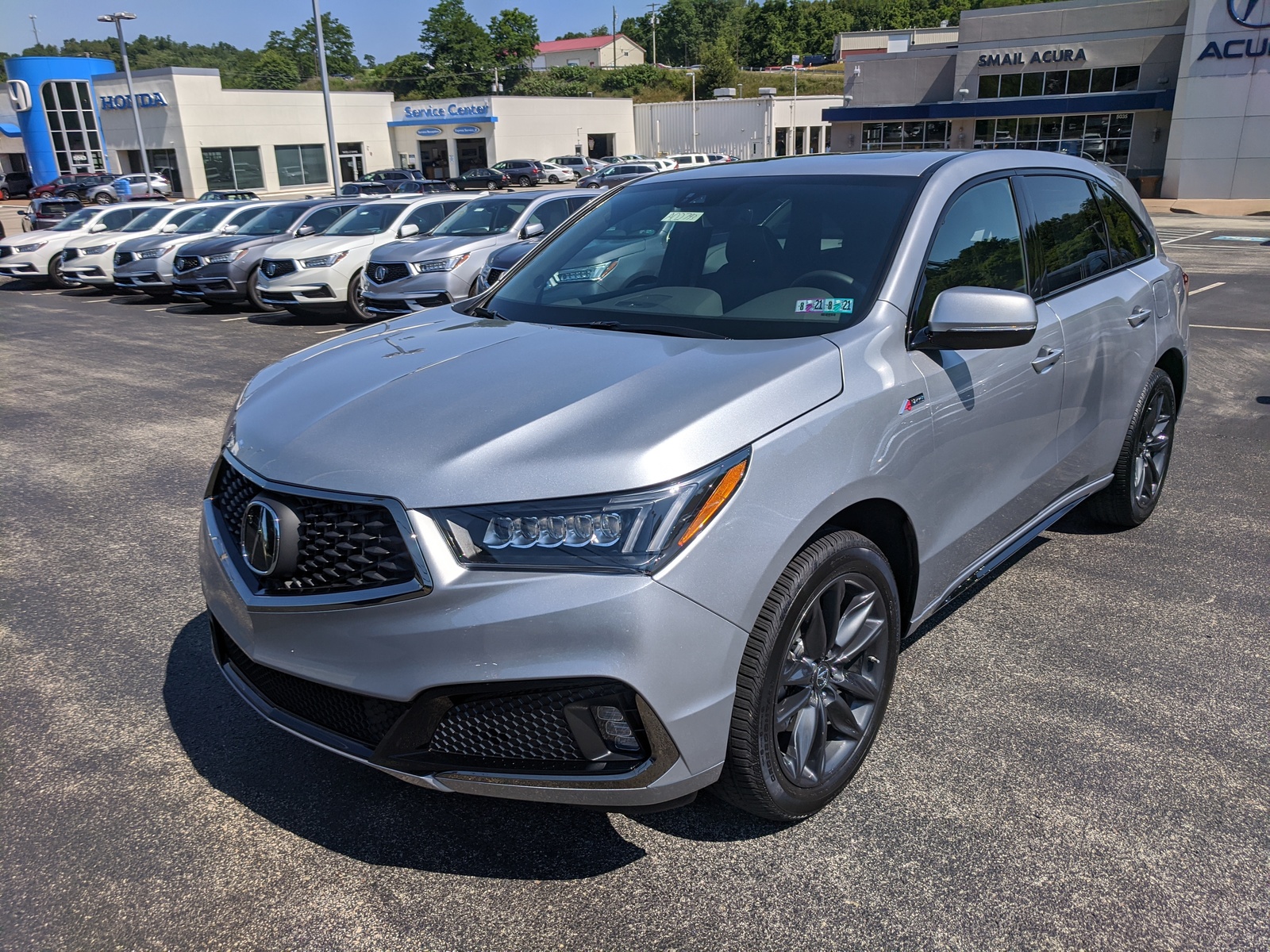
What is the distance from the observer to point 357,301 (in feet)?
45.7

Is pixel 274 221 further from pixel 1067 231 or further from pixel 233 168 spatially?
pixel 233 168

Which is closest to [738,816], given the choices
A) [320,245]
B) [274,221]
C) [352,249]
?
[352,249]

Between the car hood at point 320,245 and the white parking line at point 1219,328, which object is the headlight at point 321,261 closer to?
the car hood at point 320,245

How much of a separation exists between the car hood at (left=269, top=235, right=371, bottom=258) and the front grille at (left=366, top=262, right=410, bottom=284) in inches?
54.1

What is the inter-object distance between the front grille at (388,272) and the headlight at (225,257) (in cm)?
356

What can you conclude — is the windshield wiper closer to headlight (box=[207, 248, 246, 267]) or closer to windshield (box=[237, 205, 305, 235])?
headlight (box=[207, 248, 246, 267])

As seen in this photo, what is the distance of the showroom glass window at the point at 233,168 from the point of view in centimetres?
5453

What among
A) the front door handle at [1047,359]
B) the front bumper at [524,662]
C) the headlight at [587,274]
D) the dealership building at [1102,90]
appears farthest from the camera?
the dealership building at [1102,90]

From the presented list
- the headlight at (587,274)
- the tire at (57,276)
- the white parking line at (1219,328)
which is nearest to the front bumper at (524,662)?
the headlight at (587,274)

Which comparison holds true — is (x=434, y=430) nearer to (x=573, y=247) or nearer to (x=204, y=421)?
(x=573, y=247)

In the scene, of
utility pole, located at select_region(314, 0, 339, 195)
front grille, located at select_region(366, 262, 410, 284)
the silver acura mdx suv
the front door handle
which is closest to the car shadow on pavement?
the silver acura mdx suv

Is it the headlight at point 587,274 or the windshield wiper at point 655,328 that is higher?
the headlight at point 587,274

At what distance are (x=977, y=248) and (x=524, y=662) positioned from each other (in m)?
2.32

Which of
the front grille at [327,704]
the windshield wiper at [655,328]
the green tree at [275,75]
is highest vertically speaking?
the green tree at [275,75]
